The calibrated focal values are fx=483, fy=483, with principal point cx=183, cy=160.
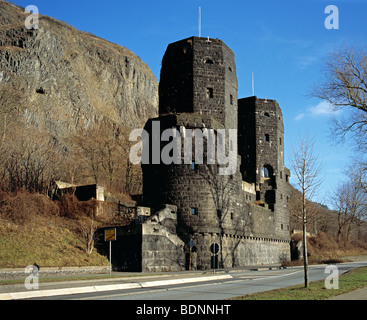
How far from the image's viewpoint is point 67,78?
12344 centimetres

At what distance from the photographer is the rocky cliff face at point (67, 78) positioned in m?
110

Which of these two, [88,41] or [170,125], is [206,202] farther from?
[88,41]

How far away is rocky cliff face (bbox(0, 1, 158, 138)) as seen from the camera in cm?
11000

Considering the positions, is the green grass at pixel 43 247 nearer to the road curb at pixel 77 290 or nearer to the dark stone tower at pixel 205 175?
the dark stone tower at pixel 205 175

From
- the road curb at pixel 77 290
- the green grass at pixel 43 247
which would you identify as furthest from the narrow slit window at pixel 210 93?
the road curb at pixel 77 290

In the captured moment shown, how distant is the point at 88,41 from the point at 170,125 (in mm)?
123150

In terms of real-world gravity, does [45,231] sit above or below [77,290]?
above

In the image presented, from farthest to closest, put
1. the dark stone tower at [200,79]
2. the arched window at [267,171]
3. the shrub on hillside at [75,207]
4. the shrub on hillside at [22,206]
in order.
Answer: the arched window at [267,171] < the dark stone tower at [200,79] < the shrub on hillside at [75,207] < the shrub on hillside at [22,206]

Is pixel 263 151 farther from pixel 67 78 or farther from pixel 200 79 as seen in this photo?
pixel 67 78

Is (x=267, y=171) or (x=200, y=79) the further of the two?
(x=267, y=171)

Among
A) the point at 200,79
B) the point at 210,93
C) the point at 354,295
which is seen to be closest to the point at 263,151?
the point at 210,93

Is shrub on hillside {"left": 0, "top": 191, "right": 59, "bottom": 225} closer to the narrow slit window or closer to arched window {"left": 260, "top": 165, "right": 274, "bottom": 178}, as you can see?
the narrow slit window

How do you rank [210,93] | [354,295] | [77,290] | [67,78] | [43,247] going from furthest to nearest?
[67,78] → [210,93] → [43,247] → [77,290] → [354,295]

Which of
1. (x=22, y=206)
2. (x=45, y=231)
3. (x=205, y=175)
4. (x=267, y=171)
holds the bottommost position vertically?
(x=45, y=231)
